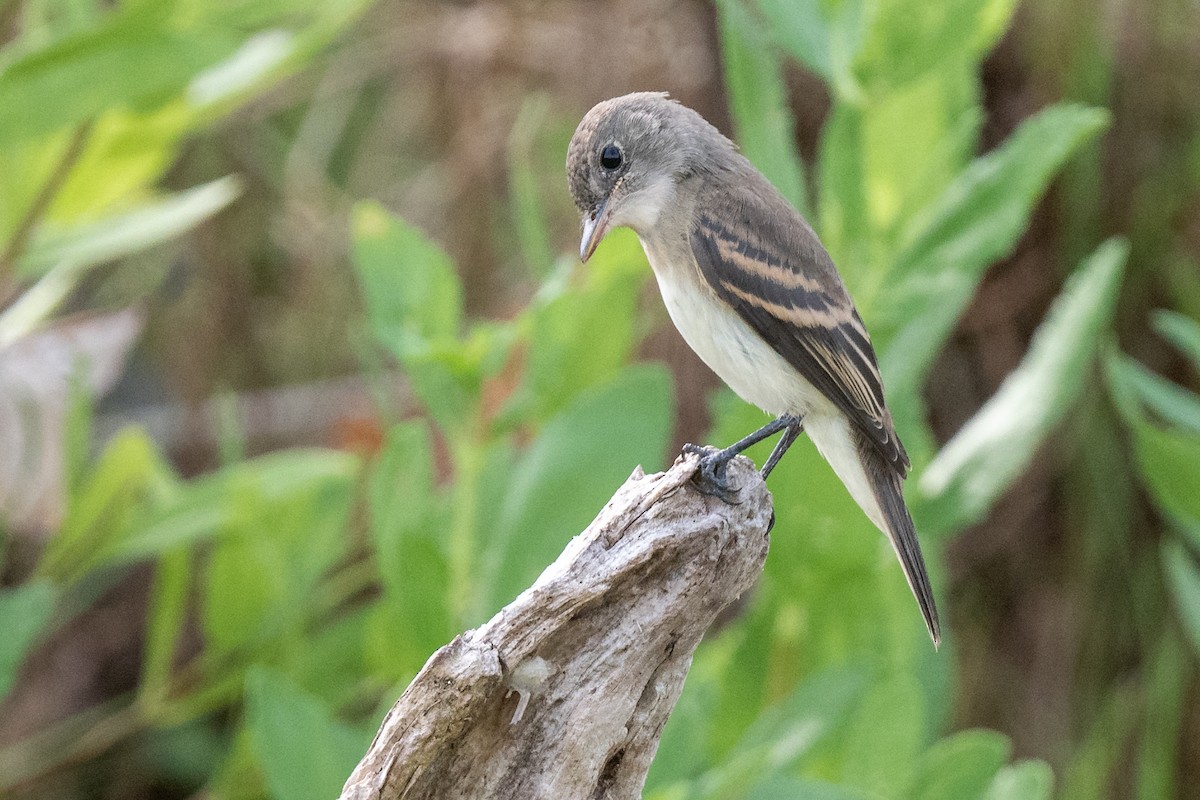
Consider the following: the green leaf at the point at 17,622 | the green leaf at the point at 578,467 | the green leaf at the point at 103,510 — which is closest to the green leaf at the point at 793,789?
the green leaf at the point at 578,467

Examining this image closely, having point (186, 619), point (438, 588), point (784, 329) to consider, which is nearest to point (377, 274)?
point (438, 588)

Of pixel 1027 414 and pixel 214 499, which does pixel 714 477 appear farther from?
pixel 214 499

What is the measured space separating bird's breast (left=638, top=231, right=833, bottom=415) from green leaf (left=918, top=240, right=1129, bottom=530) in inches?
19.3

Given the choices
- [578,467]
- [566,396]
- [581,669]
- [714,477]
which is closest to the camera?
[581,669]

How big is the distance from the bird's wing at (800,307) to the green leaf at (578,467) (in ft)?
1.15

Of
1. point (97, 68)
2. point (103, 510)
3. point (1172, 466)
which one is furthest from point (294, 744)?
point (1172, 466)

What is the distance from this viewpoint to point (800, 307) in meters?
2.29

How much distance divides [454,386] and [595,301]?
1.19 feet

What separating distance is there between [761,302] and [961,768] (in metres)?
0.94

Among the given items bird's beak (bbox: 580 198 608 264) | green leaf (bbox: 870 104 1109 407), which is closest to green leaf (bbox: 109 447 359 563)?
bird's beak (bbox: 580 198 608 264)

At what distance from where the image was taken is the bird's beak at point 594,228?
2.21 m

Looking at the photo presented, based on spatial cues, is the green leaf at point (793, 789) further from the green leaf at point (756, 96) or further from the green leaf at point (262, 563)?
the green leaf at point (262, 563)

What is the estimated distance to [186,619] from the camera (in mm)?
4391

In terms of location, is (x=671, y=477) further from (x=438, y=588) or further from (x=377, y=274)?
(x=377, y=274)
